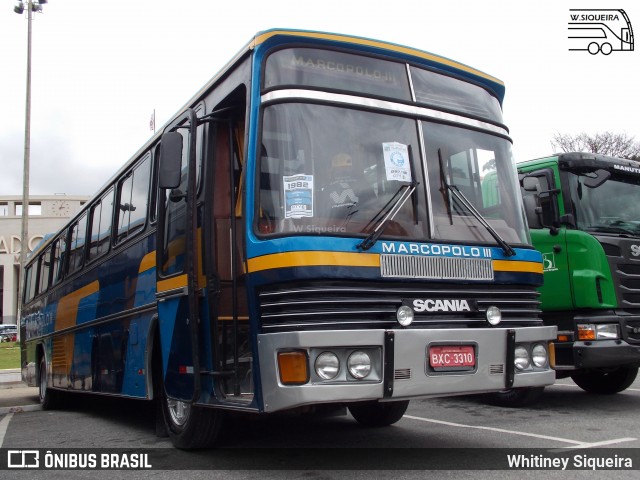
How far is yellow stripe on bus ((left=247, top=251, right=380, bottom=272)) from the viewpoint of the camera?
4711 millimetres

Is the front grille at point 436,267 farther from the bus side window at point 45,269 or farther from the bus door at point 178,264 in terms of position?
the bus side window at point 45,269

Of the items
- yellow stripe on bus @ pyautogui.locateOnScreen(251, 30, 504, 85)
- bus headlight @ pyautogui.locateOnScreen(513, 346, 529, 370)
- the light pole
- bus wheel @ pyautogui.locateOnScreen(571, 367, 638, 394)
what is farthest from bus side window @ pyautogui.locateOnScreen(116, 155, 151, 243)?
the light pole

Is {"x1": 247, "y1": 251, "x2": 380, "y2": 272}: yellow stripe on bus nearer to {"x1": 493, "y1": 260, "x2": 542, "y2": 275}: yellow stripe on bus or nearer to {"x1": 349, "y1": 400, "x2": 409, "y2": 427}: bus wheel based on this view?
{"x1": 493, "y1": 260, "x2": 542, "y2": 275}: yellow stripe on bus

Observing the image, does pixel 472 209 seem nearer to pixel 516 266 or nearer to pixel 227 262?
pixel 516 266

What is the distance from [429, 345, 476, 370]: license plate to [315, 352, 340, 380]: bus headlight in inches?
28.7

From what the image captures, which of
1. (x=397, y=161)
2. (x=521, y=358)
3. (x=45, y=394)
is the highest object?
(x=397, y=161)

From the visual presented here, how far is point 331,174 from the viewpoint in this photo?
16.7ft

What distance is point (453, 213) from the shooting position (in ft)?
17.9

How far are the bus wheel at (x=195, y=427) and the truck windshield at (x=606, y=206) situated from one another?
4996 millimetres

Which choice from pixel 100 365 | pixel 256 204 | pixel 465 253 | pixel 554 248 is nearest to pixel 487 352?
pixel 465 253

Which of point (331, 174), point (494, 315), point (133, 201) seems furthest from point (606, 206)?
point (133, 201)

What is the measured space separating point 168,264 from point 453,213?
8.53 feet

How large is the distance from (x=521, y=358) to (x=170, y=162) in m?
3.11

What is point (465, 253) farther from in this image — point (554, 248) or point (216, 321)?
point (554, 248)
